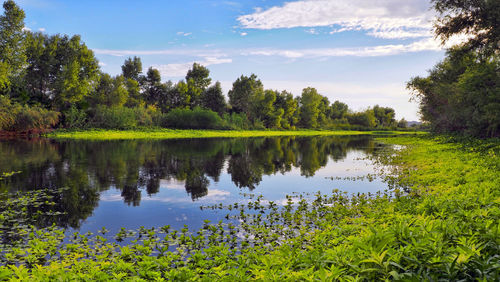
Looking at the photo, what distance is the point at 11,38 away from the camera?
54.0 metres

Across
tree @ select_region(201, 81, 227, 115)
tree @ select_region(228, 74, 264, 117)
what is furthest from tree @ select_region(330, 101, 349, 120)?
tree @ select_region(201, 81, 227, 115)

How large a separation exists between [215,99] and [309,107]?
144 feet

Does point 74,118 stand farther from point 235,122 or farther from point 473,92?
point 473,92

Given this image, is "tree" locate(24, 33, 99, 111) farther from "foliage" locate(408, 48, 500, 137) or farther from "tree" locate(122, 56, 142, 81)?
"foliage" locate(408, 48, 500, 137)

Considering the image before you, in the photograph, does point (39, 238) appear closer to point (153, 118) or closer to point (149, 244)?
point (149, 244)

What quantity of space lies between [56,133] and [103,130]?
27.6 feet

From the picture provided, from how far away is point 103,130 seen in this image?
61.8 meters

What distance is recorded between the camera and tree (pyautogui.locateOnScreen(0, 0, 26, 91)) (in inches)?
2092

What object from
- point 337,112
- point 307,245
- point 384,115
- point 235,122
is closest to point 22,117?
point 235,122

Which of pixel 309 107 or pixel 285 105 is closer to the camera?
pixel 285 105

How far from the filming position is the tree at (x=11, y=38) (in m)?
53.1

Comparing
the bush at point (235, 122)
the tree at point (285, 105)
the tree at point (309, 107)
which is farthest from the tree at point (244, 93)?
the tree at point (309, 107)

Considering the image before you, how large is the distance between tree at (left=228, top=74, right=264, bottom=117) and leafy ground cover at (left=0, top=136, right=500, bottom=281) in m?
97.9

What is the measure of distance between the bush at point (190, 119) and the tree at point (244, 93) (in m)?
29.9
